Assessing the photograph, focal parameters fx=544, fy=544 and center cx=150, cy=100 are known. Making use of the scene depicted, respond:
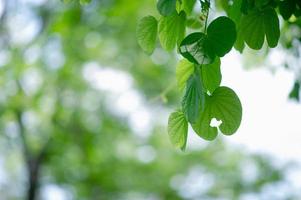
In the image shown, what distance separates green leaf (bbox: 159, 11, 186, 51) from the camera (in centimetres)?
119

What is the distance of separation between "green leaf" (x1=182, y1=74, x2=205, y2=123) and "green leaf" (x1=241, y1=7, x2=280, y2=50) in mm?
235

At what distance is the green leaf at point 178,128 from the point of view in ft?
3.59

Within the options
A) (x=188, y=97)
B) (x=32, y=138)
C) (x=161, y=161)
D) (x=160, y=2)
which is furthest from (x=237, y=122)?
(x=161, y=161)

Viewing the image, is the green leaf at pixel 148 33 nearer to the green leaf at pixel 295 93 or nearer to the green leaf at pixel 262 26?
the green leaf at pixel 262 26

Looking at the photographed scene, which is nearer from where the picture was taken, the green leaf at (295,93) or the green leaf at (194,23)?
the green leaf at (194,23)

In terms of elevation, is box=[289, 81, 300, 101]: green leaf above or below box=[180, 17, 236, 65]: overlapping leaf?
above

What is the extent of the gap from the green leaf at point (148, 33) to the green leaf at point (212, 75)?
0.56ft

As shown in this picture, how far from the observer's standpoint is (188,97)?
1020mm

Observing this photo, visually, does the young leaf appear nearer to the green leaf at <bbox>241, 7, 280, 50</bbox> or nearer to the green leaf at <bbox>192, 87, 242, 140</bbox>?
the green leaf at <bbox>192, 87, 242, 140</bbox>

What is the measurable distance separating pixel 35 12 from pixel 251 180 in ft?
21.4

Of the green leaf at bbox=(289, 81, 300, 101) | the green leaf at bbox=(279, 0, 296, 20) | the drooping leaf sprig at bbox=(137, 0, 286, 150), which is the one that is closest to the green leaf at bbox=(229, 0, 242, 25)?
the drooping leaf sprig at bbox=(137, 0, 286, 150)

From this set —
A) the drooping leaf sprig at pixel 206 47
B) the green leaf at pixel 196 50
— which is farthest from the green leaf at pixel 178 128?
the green leaf at pixel 196 50

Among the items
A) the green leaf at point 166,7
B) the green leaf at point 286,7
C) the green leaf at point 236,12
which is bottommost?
the green leaf at point 166,7

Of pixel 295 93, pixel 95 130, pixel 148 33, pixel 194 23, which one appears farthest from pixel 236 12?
pixel 95 130
